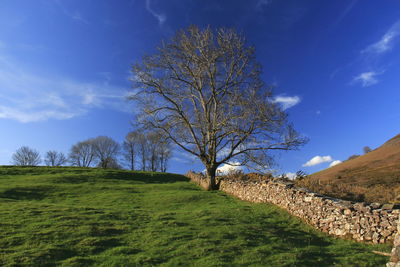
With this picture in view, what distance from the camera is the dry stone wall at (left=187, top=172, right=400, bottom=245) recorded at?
10977 mm

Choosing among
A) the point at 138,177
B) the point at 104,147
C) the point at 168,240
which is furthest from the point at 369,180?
the point at 104,147

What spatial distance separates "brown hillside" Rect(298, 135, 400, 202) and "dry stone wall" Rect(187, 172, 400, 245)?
323cm

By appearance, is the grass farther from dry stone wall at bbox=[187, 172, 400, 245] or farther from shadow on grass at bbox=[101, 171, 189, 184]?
shadow on grass at bbox=[101, 171, 189, 184]

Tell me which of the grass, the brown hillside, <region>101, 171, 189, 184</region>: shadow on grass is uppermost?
<region>101, 171, 189, 184</region>: shadow on grass

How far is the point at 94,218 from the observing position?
12.6 meters

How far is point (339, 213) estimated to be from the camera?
12531mm

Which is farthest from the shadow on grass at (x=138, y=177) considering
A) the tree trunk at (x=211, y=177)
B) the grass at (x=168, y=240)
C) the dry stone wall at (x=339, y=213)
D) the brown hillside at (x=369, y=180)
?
the dry stone wall at (x=339, y=213)

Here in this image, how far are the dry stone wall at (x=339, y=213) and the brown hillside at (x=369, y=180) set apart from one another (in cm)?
323

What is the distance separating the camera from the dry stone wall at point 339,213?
1098cm

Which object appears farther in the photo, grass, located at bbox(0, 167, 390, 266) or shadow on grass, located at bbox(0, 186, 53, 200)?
shadow on grass, located at bbox(0, 186, 53, 200)

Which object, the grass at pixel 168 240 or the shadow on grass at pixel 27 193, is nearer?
the grass at pixel 168 240

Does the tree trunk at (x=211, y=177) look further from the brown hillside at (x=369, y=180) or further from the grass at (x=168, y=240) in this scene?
the grass at (x=168, y=240)

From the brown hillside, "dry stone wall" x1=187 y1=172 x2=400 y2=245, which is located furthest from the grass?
the brown hillside

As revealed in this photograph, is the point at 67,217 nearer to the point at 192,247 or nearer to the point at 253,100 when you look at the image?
the point at 192,247
